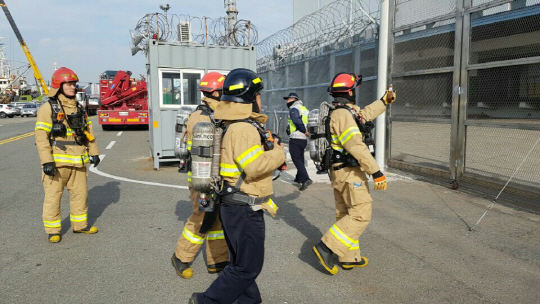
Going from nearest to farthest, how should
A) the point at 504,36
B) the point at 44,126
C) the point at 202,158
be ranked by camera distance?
the point at 202,158 → the point at 44,126 → the point at 504,36

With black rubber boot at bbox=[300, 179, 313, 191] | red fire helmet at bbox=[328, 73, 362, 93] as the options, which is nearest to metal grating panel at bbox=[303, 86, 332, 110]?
black rubber boot at bbox=[300, 179, 313, 191]

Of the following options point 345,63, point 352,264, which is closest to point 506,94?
point 352,264

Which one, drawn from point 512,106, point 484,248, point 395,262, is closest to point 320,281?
point 395,262

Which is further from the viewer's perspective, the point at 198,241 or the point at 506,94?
the point at 506,94

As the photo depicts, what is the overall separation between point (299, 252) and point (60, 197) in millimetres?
3013

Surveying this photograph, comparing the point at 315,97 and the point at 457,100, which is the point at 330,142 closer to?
the point at 457,100

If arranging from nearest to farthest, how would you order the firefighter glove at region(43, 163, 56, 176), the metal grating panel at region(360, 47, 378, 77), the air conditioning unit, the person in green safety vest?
the firefighter glove at region(43, 163, 56, 176) < the person in green safety vest < the metal grating panel at region(360, 47, 378, 77) < the air conditioning unit

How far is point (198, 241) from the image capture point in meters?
3.97

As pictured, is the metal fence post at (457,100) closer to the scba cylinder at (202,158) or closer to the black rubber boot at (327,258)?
the black rubber boot at (327,258)

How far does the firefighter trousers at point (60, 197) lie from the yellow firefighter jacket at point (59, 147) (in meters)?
0.14

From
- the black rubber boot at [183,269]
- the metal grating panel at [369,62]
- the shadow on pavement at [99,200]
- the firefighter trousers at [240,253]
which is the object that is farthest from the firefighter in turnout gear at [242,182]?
the metal grating panel at [369,62]

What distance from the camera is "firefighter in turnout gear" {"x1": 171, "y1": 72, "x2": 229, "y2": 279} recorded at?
3.96 meters

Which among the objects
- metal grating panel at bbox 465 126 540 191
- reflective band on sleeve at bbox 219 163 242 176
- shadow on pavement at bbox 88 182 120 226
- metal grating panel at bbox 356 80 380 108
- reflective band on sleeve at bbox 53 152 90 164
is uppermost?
metal grating panel at bbox 356 80 380 108

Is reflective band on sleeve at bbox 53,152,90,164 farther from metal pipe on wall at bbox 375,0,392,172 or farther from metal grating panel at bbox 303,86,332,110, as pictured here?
metal grating panel at bbox 303,86,332,110
